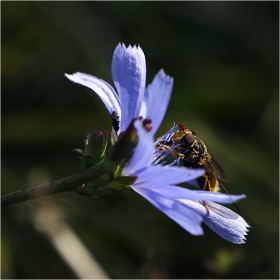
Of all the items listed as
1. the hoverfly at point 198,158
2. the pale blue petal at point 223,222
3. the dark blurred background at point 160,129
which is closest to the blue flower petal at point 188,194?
the pale blue petal at point 223,222

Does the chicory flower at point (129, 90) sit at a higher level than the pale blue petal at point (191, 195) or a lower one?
higher

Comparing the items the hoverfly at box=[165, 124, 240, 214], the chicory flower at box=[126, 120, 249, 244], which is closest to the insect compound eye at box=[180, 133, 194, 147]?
the hoverfly at box=[165, 124, 240, 214]

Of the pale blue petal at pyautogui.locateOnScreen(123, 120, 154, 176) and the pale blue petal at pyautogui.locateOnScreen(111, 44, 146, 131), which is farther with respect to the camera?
the pale blue petal at pyautogui.locateOnScreen(111, 44, 146, 131)

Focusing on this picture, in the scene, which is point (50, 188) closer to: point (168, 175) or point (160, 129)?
point (168, 175)

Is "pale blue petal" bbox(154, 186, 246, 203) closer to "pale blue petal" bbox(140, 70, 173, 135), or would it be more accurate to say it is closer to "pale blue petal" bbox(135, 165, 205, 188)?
"pale blue petal" bbox(135, 165, 205, 188)

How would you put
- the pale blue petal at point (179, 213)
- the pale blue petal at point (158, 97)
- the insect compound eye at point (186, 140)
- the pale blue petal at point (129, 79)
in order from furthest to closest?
the insect compound eye at point (186, 140) < the pale blue petal at point (129, 79) < the pale blue petal at point (158, 97) < the pale blue petal at point (179, 213)

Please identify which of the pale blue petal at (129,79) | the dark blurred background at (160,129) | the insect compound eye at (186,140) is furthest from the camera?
the dark blurred background at (160,129)

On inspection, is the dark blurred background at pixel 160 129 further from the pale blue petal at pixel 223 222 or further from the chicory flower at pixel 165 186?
the chicory flower at pixel 165 186
